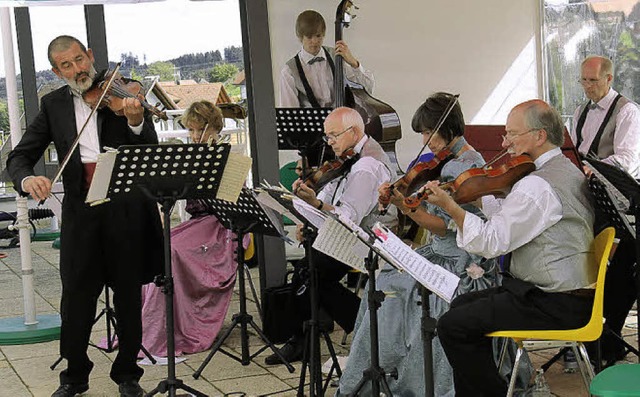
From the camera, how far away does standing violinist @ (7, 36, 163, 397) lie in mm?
4547

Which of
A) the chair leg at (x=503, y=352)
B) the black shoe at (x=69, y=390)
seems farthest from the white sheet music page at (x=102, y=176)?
the chair leg at (x=503, y=352)

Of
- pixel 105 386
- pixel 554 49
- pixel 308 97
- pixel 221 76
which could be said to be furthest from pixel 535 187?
pixel 221 76

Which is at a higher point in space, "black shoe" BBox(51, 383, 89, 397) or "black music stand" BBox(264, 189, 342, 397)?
"black music stand" BBox(264, 189, 342, 397)

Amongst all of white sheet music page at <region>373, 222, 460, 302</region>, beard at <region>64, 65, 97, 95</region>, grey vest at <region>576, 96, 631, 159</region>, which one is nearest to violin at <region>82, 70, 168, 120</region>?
beard at <region>64, 65, 97, 95</region>

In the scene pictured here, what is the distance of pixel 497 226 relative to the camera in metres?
3.57

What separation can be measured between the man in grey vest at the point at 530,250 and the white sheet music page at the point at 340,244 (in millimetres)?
347

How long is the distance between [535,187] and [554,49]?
4787 mm

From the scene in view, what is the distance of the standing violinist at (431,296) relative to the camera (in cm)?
420

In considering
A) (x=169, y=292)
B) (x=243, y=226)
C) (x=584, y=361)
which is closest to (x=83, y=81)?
(x=169, y=292)

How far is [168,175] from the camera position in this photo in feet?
13.4

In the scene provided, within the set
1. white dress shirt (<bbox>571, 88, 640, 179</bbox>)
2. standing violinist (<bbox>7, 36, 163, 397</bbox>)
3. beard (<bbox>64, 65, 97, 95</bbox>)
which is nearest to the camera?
beard (<bbox>64, 65, 97, 95</bbox>)

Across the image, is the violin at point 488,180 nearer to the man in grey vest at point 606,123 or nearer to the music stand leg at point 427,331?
the music stand leg at point 427,331

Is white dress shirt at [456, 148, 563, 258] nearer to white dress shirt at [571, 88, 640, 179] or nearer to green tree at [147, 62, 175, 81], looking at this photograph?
white dress shirt at [571, 88, 640, 179]

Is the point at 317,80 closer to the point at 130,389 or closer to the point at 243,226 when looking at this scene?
the point at 243,226
